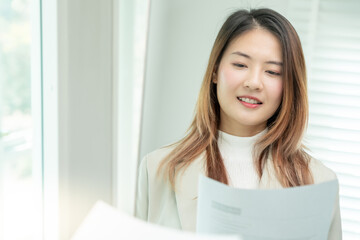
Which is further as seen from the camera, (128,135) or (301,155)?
(128,135)

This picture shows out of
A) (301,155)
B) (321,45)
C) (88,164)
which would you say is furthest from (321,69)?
(88,164)

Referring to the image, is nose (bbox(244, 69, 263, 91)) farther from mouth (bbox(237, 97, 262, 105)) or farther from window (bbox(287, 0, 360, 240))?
window (bbox(287, 0, 360, 240))

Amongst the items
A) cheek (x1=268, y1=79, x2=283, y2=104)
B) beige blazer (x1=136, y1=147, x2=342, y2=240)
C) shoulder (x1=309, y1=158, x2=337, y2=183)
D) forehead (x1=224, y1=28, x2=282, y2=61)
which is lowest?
beige blazer (x1=136, y1=147, x2=342, y2=240)

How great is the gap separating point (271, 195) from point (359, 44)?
2.25ft

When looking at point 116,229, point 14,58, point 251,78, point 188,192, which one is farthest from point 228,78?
point 14,58

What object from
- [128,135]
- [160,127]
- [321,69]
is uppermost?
[321,69]

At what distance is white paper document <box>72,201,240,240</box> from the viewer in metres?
0.59

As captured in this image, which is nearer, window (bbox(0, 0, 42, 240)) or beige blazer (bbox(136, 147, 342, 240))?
beige blazer (bbox(136, 147, 342, 240))

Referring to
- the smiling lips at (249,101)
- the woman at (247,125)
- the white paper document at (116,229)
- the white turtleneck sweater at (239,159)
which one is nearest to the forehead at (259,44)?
the woman at (247,125)

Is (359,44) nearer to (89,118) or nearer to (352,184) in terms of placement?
(352,184)

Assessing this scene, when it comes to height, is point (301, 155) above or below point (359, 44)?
below

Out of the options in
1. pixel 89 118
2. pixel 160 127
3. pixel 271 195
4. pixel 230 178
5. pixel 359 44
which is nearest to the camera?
pixel 271 195

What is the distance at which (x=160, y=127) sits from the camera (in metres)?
1.36

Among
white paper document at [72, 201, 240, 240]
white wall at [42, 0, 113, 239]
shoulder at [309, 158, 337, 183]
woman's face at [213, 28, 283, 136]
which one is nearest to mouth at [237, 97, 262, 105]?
woman's face at [213, 28, 283, 136]
